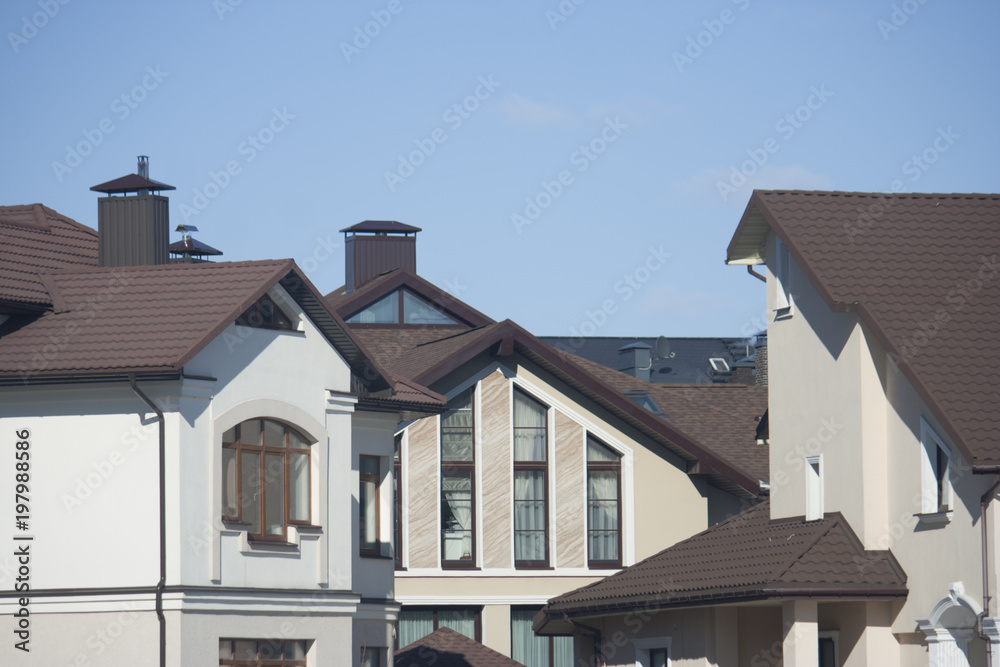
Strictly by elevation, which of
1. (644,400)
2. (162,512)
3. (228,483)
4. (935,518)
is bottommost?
(935,518)

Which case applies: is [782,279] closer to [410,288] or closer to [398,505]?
[398,505]

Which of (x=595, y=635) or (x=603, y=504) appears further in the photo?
(x=603, y=504)

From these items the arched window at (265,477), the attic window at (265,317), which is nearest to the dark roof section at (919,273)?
the attic window at (265,317)

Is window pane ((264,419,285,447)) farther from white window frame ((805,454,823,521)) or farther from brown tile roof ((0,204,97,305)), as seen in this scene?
white window frame ((805,454,823,521))

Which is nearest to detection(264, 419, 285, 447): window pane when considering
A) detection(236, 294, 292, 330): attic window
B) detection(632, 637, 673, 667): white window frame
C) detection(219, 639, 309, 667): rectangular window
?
detection(236, 294, 292, 330): attic window

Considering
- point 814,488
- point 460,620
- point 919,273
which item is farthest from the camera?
point 460,620

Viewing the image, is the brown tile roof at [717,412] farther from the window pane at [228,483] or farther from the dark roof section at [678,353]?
the dark roof section at [678,353]

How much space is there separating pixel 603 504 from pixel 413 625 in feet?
16.7

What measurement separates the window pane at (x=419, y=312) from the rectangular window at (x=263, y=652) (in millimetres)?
16914

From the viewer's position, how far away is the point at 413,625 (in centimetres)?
Result: 3447

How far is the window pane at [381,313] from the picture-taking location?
3975cm

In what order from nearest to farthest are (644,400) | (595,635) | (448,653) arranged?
(595,635) → (448,653) → (644,400)

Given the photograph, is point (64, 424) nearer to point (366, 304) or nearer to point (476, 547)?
point (476, 547)

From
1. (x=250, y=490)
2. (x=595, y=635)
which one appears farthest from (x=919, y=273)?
(x=250, y=490)
